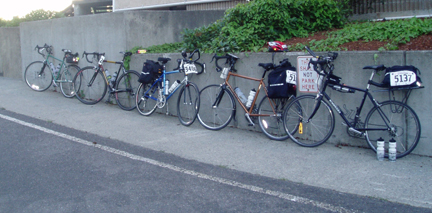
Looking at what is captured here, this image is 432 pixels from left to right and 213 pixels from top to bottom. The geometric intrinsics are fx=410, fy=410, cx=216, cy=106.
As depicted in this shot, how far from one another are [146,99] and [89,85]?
85.6 inches

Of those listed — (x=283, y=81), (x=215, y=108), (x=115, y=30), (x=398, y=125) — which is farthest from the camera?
(x=115, y=30)

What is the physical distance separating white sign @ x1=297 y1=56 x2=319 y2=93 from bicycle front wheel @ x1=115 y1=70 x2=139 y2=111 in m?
4.17

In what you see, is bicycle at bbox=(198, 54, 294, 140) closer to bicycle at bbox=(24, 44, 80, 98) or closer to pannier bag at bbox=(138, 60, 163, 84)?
pannier bag at bbox=(138, 60, 163, 84)

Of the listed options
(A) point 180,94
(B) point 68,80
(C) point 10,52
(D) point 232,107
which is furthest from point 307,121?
(C) point 10,52

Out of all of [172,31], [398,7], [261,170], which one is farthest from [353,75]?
[172,31]

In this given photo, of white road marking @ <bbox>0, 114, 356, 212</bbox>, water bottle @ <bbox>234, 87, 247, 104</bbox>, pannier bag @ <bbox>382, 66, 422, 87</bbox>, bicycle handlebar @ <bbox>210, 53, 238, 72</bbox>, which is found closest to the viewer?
white road marking @ <bbox>0, 114, 356, 212</bbox>

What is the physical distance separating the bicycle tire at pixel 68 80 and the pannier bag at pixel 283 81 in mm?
6381

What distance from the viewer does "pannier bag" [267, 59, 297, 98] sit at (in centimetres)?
663

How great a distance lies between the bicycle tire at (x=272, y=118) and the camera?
22.8 ft

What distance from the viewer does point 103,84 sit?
412 inches

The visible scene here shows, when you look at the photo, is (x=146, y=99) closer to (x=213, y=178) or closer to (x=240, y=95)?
(x=240, y=95)

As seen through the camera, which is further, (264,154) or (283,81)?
(283,81)

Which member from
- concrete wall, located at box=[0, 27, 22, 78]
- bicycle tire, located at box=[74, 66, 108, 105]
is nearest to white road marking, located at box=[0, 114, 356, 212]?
bicycle tire, located at box=[74, 66, 108, 105]

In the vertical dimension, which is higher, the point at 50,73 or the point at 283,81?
the point at 50,73
